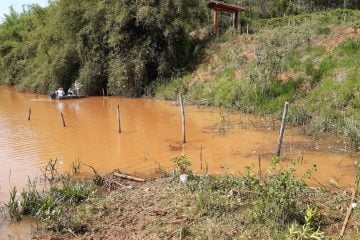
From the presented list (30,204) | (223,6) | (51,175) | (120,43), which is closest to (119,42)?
(120,43)

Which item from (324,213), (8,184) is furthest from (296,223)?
(8,184)

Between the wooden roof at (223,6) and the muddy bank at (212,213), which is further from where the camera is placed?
the wooden roof at (223,6)

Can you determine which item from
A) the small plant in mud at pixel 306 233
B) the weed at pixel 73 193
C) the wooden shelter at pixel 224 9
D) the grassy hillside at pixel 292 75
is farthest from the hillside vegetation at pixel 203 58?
the weed at pixel 73 193

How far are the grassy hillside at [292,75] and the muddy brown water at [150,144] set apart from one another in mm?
1126

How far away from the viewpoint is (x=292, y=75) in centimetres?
1916

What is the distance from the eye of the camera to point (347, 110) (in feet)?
50.7

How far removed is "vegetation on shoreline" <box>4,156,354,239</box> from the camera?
645 cm

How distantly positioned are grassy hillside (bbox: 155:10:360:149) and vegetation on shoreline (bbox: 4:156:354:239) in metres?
6.00

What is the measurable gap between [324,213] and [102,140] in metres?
9.21

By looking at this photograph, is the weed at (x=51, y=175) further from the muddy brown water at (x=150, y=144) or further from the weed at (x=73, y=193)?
the weed at (x=73, y=193)

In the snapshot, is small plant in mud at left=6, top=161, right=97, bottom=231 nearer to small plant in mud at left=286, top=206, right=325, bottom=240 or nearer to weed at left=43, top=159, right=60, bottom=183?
weed at left=43, top=159, right=60, bottom=183

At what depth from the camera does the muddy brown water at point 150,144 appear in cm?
1116

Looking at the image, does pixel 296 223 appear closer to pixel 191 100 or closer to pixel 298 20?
pixel 191 100

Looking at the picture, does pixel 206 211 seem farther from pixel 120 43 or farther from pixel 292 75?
pixel 120 43
